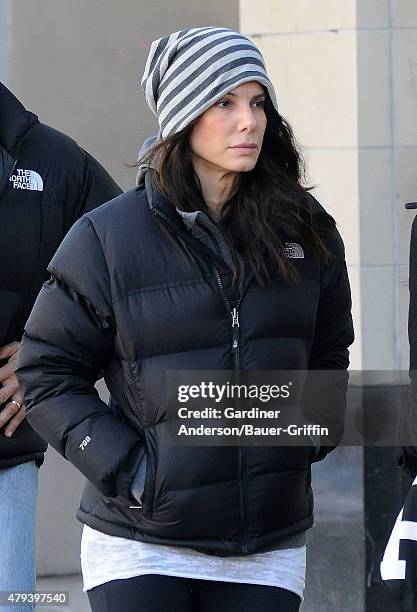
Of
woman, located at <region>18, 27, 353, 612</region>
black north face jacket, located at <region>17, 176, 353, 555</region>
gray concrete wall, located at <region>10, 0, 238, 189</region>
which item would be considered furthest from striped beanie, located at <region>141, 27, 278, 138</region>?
gray concrete wall, located at <region>10, 0, 238, 189</region>

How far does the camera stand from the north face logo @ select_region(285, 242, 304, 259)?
11.0 feet

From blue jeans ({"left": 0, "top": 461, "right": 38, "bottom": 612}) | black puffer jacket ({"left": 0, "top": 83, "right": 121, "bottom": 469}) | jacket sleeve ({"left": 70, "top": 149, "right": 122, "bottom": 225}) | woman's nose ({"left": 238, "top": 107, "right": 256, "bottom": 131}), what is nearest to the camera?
woman's nose ({"left": 238, "top": 107, "right": 256, "bottom": 131})

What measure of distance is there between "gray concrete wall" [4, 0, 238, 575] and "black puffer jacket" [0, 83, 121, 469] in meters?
1.89

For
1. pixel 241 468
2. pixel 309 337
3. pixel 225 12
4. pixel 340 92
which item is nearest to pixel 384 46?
pixel 340 92

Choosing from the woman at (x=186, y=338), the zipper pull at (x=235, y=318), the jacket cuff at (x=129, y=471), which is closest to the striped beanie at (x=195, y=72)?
the woman at (x=186, y=338)

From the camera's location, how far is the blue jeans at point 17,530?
3.61 metres

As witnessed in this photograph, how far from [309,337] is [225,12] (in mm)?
2846

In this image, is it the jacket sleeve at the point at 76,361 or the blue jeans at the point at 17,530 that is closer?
the jacket sleeve at the point at 76,361

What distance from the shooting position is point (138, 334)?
3.15 m

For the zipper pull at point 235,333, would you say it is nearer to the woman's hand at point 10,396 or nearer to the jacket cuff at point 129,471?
the jacket cuff at point 129,471

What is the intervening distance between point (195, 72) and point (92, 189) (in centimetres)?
78

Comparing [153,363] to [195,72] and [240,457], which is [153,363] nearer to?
[240,457]

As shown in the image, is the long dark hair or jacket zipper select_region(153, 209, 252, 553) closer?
jacket zipper select_region(153, 209, 252, 553)

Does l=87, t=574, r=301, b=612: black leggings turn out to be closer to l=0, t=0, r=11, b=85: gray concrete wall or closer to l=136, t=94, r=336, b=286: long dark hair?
l=136, t=94, r=336, b=286: long dark hair
